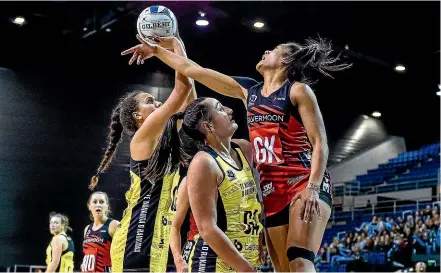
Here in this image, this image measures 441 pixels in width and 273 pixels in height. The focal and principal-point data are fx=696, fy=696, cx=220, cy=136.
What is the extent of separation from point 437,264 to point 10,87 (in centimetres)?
757

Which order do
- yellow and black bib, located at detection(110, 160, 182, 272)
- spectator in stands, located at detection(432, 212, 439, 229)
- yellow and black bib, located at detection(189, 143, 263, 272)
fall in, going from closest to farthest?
1. yellow and black bib, located at detection(189, 143, 263, 272)
2. yellow and black bib, located at detection(110, 160, 182, 272)
3. spectator in stands, located at detection(432, 212, 439, 229)

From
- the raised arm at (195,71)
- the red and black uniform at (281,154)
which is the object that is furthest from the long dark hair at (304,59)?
the raised arm at (195,71)

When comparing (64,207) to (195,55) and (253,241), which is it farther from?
(253,241)

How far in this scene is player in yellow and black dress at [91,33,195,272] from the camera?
3838 mm

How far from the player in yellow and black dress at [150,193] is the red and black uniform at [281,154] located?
0.47 metres

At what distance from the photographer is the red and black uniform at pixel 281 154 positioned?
382 cm

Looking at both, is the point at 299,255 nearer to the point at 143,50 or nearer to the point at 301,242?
the point at 301,242

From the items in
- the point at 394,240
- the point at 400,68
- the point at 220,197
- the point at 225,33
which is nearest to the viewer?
the point at 220,197

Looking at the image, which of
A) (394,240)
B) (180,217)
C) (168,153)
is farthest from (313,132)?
(394,240)

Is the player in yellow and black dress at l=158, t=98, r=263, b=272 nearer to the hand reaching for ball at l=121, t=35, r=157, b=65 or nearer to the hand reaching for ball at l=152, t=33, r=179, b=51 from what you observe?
the hand reaching for ball at l=121, t=35, r=157, b=65

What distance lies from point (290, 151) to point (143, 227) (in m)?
0.93

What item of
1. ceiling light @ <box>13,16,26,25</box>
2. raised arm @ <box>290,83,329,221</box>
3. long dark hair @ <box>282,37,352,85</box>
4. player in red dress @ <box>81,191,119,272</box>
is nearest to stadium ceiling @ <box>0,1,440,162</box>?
ceiling light @ <box>13,16,26,25</box>

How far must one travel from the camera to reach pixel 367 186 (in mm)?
19422

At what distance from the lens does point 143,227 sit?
3.92 metres
